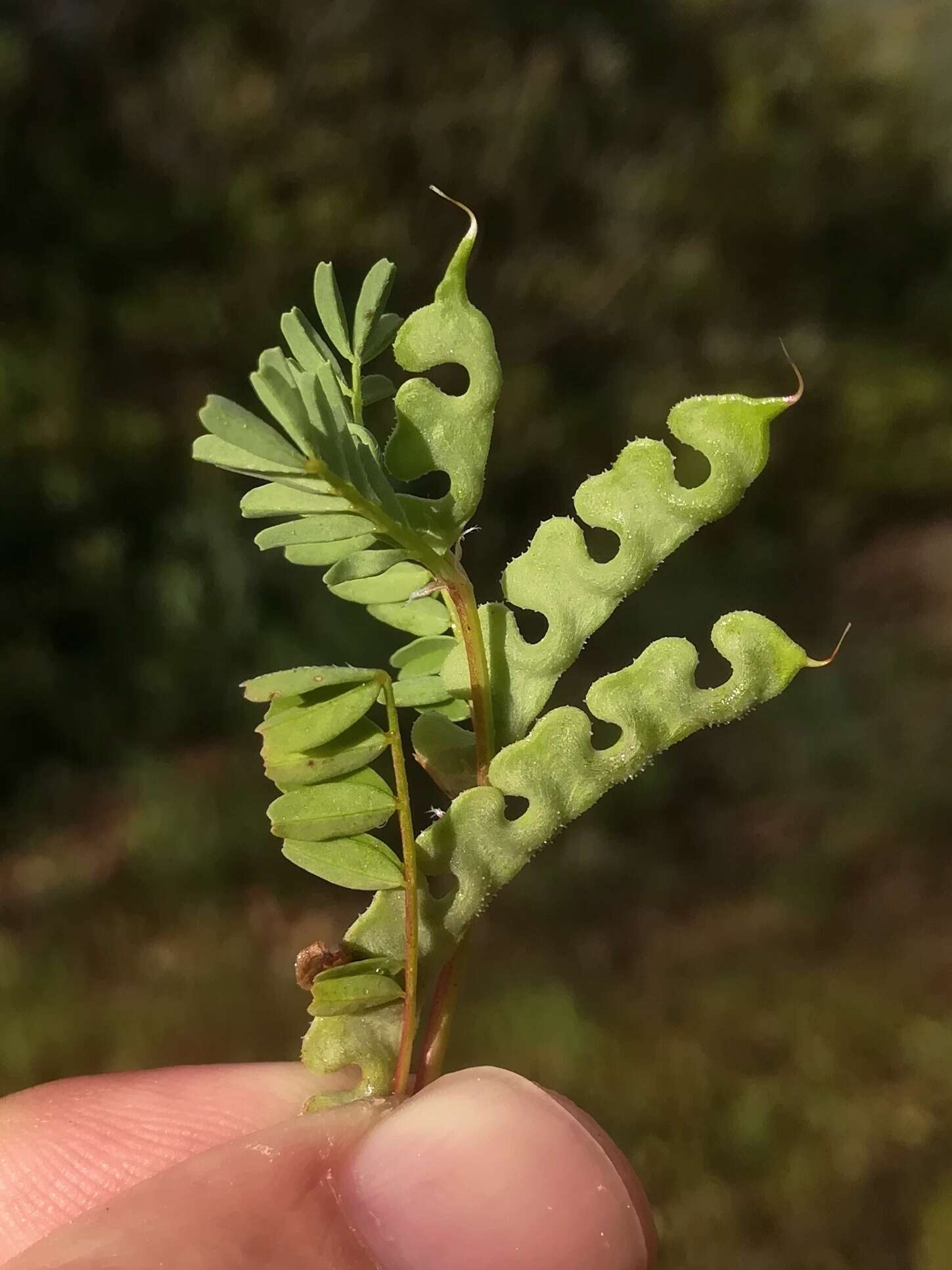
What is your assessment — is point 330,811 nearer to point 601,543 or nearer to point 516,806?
point 516,806

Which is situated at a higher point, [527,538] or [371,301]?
[371,301]

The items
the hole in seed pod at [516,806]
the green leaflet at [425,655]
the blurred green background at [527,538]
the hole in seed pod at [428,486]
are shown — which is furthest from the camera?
the blurred green background at [527,538]

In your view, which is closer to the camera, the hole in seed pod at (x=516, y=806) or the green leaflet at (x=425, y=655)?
the green leaflet at (x=425, y=655)

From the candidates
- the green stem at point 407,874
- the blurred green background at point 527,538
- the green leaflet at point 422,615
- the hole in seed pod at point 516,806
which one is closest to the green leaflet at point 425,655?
the green leaflet at point 422,615

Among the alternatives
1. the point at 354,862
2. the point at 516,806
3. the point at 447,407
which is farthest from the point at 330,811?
the point at 516,806

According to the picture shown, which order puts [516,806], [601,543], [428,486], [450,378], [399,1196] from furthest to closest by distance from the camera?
[601,543]
[450,378]
[428,486]
[516,806]
[399,1196]

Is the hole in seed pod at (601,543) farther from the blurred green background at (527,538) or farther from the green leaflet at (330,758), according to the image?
the green leaflet at (330,758)

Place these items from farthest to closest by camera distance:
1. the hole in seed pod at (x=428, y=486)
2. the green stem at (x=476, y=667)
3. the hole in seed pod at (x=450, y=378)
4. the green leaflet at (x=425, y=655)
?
the hole in seed pod at (x=450, y=378), the hole in seed pod at (x=428, y=486), the green leaflet at (x=425, y=655), the green stem at (x=476, y=667)
